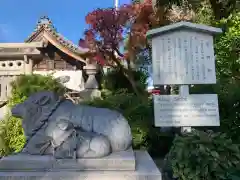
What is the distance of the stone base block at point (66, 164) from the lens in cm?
262

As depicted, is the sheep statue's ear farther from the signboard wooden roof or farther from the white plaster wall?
the white plaster wall

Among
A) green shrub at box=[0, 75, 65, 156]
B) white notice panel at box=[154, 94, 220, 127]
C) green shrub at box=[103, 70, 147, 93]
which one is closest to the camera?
white notice panel at box=[154, 94, 220, 127]

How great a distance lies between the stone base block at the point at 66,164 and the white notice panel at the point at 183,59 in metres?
2.12

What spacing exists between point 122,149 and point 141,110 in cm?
290

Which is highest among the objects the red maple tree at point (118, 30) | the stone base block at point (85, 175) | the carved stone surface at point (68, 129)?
the red maple tree at point (118, 30)

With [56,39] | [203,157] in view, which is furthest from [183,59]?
[56,39]

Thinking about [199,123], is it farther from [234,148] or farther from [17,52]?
[17,52]

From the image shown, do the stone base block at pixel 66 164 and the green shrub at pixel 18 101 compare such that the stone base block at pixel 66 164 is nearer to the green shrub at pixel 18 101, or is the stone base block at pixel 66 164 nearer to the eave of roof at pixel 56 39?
the green shrub at pixel 18 101

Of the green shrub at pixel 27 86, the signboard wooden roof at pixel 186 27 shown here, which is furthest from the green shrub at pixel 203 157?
the green shrub at pixel 27 86

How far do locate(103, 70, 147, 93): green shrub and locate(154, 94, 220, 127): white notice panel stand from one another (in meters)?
6.20

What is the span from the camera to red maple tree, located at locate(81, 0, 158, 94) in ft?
32.0

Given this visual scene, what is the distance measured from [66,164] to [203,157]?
4.32ft

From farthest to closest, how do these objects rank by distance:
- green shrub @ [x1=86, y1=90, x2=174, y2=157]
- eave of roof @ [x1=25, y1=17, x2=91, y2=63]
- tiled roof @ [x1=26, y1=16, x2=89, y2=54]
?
tiled roof @ [x1=26, y1=16, x2=89, y2=54], eave of roof @ [x1=25, y1=17, x2=91, y2=63], green shrub @ [x1=86, y1=90, x2=174, y2=157]

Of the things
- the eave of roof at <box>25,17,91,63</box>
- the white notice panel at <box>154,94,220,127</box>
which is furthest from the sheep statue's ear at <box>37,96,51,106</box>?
the eave of roof at <box>25,17,91,63</box>
